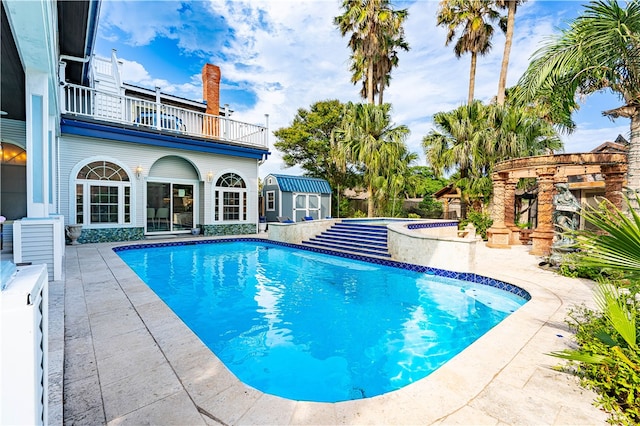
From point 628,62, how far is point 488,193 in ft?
33.7

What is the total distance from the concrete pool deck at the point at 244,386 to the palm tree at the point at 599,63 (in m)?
3.87

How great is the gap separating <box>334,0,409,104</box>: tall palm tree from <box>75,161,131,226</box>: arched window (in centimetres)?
1332

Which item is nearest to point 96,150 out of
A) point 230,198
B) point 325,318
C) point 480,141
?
point 230,198

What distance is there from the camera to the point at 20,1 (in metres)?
3.25

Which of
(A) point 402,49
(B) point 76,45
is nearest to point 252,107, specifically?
(A) point 402,49

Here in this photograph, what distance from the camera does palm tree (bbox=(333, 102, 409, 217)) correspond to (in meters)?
15.5

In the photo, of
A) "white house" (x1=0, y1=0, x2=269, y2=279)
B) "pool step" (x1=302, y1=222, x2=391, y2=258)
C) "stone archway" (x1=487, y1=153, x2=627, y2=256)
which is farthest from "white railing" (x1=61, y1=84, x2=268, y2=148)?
"stone archway" (x1=487, y1=153, x2=627, y2=256)

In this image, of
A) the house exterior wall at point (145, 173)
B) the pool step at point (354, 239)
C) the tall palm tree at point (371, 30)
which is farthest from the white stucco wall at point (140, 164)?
the tall palm tree at point (371, 30)

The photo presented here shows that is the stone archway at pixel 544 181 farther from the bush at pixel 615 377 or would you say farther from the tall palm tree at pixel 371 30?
the tall palm tree at pixel 371 30

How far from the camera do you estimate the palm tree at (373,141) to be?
15.5m

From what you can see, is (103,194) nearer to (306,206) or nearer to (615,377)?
(306,206)

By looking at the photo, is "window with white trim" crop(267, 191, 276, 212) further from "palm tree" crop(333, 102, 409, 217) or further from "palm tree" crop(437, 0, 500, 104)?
"palm tree" crop(437, 0, 500, 104)

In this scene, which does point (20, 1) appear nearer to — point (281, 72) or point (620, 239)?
point (620, 239)

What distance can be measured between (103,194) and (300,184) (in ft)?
33.7
